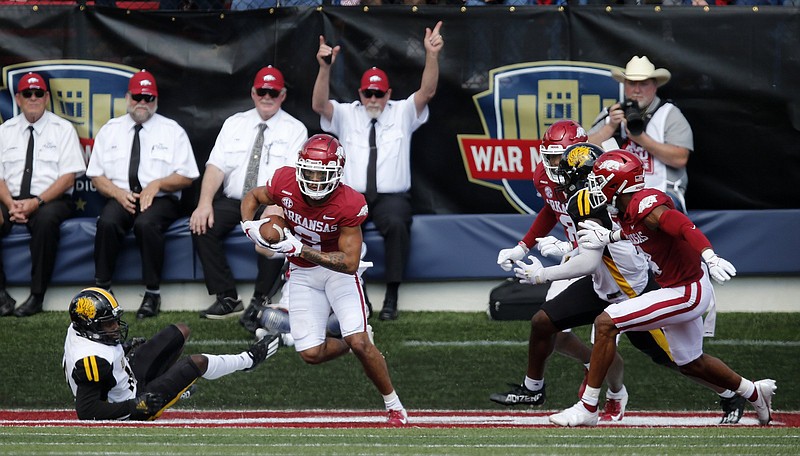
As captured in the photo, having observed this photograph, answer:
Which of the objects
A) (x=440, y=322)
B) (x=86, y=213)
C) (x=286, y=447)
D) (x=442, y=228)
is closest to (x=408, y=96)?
(x=442, y=228)

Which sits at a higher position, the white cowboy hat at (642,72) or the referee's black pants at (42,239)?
the white cowboy hat at (642,72)

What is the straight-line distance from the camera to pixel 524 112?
374 inches

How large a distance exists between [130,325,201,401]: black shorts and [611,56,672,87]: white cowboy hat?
373cm

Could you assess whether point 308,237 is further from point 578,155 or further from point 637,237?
point 637,237

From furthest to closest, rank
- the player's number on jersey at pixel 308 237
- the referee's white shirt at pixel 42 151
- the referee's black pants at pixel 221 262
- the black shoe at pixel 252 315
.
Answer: the referee's white shirt at pixel 42 151 → the referee's black pants at pixel 221 262 → the black shoe at pixel 252 315 → the player's number on jersey at pixel 308 237

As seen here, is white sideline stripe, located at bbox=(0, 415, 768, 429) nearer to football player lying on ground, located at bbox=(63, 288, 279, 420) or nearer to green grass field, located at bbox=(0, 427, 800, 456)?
football player lying on ground, located at bbox=(63, 288, 279, 420)

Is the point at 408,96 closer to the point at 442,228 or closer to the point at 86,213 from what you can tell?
the point at 442,228

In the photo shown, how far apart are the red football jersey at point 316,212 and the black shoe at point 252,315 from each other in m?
1.32

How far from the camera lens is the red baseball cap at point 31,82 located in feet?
30.9

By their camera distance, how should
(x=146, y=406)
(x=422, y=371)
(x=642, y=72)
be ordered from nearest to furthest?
(x=146, y=406), (x=422, y=371), (x=642, y=72)

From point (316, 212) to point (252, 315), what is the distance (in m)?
1.75

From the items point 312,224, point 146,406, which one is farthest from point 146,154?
point 146,406

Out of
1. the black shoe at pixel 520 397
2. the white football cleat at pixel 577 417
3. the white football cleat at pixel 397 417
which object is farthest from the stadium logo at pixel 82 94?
the white football cleat at pixel 577 417

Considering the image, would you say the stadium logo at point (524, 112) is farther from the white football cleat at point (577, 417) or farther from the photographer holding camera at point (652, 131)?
the white football cleat at point (577, 417)
